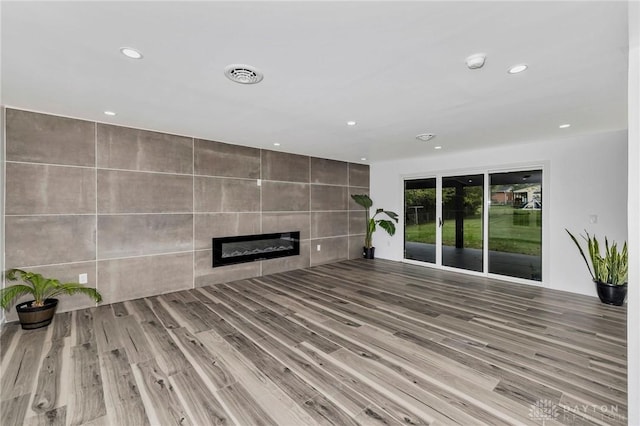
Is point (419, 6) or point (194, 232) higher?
point (419, 6)

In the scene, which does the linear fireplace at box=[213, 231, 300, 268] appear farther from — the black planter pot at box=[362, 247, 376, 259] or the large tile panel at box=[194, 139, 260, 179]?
the black planter pot at box=[362, 247, 376, 259]

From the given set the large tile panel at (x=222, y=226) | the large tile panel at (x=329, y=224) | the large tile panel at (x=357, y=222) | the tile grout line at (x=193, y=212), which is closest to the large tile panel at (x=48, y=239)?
the tile grout line at (x=193, y=212)

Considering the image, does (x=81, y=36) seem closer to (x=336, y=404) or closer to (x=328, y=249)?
(x=336, y=404)

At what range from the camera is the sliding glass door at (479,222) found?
4.89 meters

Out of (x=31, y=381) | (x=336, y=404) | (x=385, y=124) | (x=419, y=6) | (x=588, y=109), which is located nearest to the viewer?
(x=419, y=6)

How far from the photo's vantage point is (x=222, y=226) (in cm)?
482

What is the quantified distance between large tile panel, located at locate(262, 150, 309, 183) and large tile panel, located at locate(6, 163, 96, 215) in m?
2.65

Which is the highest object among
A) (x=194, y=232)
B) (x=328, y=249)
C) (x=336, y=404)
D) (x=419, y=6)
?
(x=419, y=6)

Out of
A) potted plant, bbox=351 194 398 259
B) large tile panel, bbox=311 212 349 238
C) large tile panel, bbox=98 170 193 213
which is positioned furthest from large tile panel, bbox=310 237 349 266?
large tile panel, bbox=98 170 193 213

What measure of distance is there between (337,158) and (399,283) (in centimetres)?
308

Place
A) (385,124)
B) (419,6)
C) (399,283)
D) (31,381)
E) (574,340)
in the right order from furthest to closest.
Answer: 1. (399,283)
2. (385,124)
3. (574,340)
4. (31,381)
5. (419,6)

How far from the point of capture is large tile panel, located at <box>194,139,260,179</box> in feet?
15.0

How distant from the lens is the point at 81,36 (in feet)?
5.85

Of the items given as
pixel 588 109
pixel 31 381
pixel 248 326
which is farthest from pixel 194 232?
pixel 588 109
